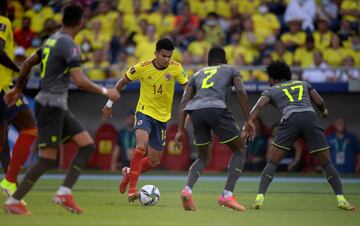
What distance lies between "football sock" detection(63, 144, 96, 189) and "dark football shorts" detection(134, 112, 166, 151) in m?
3.18

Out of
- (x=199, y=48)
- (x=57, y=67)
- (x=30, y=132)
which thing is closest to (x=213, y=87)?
(x=30, y=132)

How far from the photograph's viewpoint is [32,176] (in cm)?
1097

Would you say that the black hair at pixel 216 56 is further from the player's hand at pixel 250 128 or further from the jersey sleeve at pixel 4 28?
the jersey sleeve at pixel 4 28

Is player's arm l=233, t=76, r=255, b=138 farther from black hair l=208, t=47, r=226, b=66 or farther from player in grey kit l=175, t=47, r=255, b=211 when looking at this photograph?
black hair l=208, t=47, r=226, b=66

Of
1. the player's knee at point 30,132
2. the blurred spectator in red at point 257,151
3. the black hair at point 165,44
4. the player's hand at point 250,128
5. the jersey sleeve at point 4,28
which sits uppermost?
the jersey sleeve at point 4,28

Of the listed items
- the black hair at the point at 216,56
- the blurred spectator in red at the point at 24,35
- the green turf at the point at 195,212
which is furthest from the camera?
the blurred spectator in red at the point at 24,35

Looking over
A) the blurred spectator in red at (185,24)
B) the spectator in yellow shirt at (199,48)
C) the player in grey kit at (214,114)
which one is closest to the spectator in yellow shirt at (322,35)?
the spectator in yellow shirt at (199,48)

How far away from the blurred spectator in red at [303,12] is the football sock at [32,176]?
49.9ft

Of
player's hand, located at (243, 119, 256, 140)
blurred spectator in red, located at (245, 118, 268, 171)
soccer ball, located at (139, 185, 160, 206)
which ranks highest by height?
player's hand, located at (243, 119, 256, 140)

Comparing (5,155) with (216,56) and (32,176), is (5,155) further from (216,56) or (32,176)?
(216,56)

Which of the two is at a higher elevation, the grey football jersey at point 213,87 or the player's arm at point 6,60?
the player's arm at point 6,60

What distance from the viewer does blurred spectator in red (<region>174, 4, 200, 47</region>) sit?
25.5 meters

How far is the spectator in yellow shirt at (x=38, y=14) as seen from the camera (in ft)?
89.1

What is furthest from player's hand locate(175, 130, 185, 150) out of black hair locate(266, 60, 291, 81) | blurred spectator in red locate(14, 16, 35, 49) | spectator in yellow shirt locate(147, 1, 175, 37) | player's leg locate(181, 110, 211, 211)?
blurred spectator in red locate(14, 16, 35, 49)
